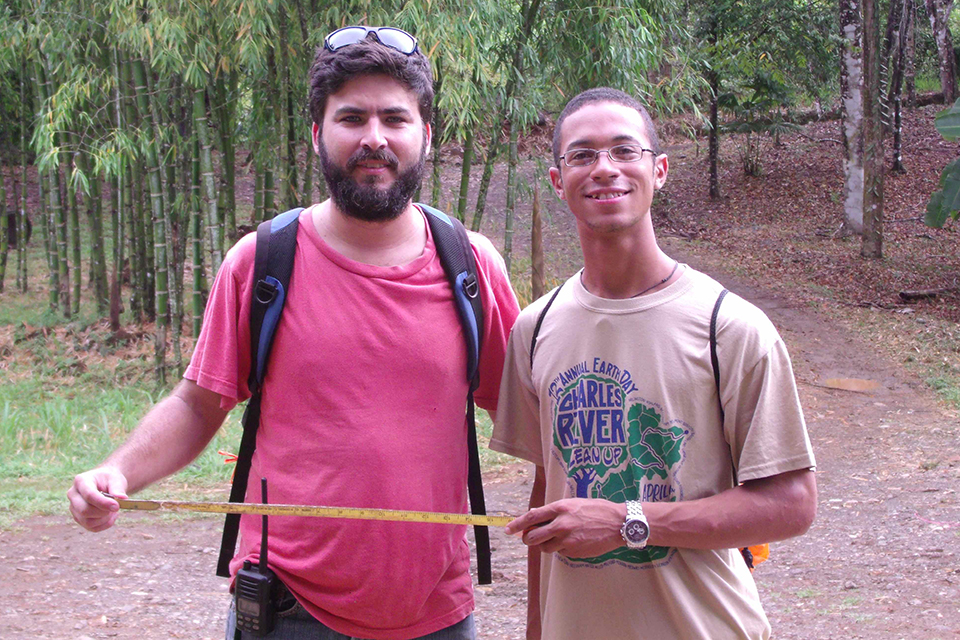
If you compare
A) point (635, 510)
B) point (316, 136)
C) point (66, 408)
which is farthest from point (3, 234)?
point (635, 510)

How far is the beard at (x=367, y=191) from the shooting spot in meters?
1.81

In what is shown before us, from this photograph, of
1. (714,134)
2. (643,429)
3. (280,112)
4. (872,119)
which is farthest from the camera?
(714,134)

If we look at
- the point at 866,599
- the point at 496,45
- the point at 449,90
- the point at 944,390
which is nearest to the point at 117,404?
the point at 449,90

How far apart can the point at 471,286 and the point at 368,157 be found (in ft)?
1.09

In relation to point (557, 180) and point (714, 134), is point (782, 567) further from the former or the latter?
point (714, 134)

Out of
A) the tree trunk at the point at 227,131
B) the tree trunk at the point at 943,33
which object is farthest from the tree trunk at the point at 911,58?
the tree trunk at the point at 227,131

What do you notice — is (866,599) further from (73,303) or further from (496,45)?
(73,303)

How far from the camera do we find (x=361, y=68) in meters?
1.81

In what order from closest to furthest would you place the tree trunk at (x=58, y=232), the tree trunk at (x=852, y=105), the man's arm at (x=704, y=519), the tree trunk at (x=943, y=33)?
the man's arm at (x=704, y=519) < the tree trunk at (x=58, y=232) < the tree trunk at (x=852, y=105) < the tree trunk at (x=943, y=33)

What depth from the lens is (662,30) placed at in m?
8.45

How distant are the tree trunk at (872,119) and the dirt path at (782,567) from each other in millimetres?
5643

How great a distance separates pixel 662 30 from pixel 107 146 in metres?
4.91

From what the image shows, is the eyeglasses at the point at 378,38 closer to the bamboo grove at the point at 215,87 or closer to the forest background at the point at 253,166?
the bamboo grove at the point at 215,87

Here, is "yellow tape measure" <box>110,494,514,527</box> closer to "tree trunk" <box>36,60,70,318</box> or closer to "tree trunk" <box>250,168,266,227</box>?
"tree trunk" <box>250,168,266,227</box>
